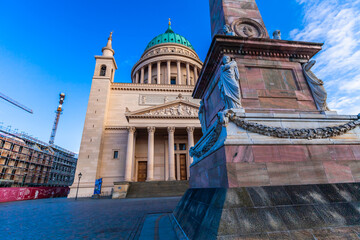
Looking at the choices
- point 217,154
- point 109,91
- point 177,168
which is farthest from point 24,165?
point 217,154

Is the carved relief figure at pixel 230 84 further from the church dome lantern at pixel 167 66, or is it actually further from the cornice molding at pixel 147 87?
the church dome lantern at pixel 167 66

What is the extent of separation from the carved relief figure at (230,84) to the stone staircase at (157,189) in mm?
16501

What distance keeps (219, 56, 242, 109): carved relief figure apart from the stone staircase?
16.5m

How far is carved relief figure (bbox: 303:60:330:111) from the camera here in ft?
15.1

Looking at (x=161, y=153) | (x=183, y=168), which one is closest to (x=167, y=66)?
(x=161, y=153)

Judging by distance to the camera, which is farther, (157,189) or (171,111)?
(171,111)

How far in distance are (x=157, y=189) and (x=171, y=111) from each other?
11.9m

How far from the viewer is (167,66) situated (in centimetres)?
4278

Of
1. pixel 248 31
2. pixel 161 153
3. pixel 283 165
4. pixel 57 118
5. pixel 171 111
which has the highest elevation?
pixel 57 118

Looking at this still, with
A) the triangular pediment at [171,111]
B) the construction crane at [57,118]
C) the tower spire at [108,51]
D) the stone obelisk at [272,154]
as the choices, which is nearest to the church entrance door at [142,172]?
the triangular pediment at [171,111]

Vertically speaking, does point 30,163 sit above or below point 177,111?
below

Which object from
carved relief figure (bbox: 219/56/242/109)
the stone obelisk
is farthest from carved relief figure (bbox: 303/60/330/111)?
carved relief figure (bbox: 219/56/242/109)

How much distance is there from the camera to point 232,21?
6.07m

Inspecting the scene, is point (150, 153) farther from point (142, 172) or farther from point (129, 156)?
point (142, 172)
